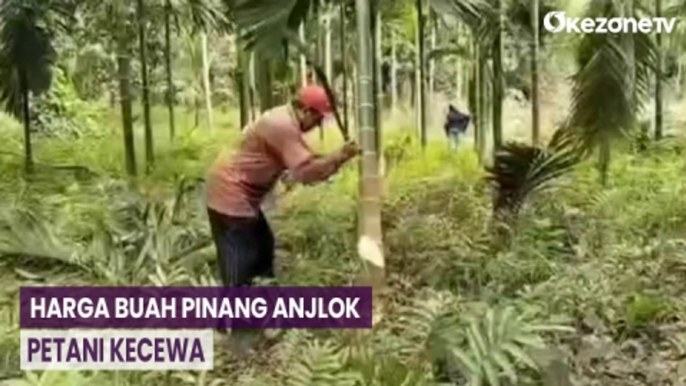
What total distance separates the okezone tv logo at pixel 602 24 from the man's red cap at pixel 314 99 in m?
0.51

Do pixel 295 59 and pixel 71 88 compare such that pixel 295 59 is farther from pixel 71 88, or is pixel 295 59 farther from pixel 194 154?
pixel 71 88

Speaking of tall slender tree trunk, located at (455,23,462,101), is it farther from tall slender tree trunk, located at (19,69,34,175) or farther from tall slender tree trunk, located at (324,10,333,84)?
tall slender tree trunk, located at (19,69,34,175)

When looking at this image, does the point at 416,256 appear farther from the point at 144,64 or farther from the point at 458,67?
the point at 144,64

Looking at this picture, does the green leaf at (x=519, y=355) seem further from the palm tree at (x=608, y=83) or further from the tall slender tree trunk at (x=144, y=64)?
the tall slender tree trunk at (x=144, y=64)

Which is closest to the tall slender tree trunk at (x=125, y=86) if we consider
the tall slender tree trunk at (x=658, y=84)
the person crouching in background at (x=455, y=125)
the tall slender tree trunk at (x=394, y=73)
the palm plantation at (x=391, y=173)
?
the palm plantation at (x=391, y=173)

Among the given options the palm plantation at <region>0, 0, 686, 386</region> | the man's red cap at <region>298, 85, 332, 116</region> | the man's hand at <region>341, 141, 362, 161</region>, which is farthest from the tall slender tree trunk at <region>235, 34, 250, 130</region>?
the man's hand at <region>341, 141, 362, 161</region>

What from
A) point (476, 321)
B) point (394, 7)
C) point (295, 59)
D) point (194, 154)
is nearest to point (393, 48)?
point (394, 7)

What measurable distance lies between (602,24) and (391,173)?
22.0 inches

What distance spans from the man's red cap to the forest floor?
8cm

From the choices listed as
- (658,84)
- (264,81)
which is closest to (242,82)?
(264,81)

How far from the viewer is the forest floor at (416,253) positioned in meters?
1.98

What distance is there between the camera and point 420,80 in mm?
1975

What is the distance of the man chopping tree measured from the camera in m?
1.97

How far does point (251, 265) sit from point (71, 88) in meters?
0.55
